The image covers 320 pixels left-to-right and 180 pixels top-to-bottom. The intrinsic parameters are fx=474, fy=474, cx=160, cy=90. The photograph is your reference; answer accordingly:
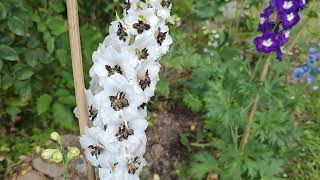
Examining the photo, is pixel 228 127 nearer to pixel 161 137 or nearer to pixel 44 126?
pixel 161 137

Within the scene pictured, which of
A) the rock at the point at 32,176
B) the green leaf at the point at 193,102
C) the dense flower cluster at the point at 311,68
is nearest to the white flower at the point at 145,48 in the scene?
the rock at the point at 32,176

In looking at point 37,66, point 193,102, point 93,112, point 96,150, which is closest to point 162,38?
point 93,112

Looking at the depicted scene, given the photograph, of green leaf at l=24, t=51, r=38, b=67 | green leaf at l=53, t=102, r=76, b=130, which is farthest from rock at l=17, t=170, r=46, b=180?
green leaf at l=24, t=51, r=38, b=67

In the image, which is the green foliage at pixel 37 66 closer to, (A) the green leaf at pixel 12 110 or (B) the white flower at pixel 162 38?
(A) the green leaf at pixel 12 110

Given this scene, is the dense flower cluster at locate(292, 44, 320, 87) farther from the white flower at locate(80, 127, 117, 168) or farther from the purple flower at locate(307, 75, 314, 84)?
the white flower at locate(80, 127, 117, 168)

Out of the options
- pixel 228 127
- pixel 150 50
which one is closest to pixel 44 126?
pixel 228 127
